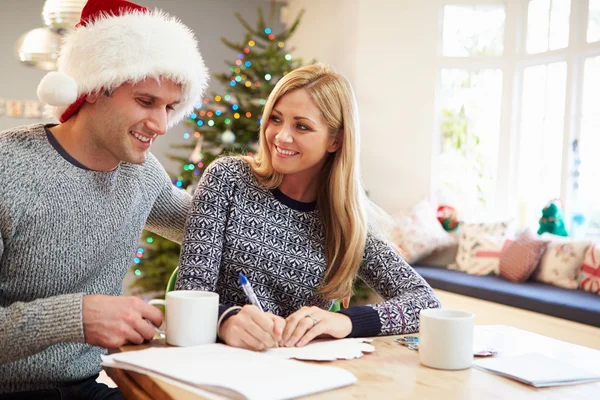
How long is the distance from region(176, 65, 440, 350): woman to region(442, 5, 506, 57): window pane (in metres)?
3.91

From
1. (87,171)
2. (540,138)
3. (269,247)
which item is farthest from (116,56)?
(540,138)

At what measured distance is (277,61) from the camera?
5051 millimetres

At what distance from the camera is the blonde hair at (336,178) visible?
1.81m

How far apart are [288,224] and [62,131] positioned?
62cm

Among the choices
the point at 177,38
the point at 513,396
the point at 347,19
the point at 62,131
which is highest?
the point at 347,19

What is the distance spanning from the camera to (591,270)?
4.00 m

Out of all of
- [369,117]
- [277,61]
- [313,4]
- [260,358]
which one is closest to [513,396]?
[260,358]

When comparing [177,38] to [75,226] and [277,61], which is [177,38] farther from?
[277,61]

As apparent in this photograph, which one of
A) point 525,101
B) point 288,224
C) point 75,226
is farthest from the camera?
point 525,101

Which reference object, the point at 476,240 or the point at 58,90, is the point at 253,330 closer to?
the point at 58,90

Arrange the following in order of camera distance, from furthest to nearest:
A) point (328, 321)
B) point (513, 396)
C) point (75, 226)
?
point (75, 226), point (328, 321), point (513, 396)

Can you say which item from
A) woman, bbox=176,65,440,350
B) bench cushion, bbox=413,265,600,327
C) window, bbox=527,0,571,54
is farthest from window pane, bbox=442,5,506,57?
woman, bbox=176,65,440,350

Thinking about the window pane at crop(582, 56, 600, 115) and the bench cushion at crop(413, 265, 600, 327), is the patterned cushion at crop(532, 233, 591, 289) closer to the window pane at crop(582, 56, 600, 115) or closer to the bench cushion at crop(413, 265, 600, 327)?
the bench cushion at crop(413, 265, 600, 327)

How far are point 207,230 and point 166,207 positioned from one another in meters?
0.25
